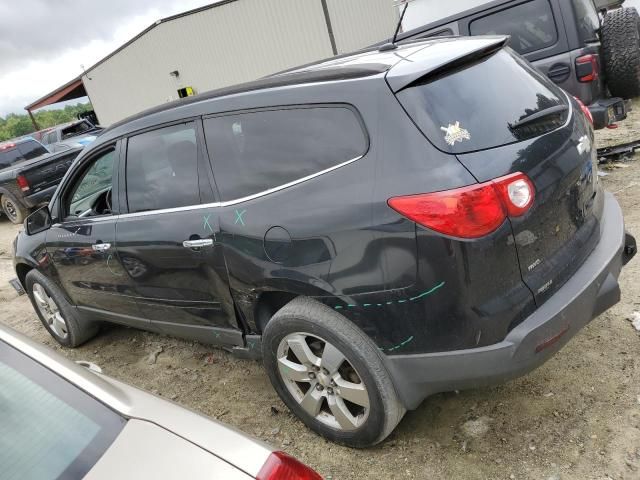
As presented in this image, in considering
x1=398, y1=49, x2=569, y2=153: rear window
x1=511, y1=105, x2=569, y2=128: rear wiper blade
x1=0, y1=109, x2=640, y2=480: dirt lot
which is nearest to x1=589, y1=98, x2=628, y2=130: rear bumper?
x1=0, y1=109, x2=640, y2=480: dirt lot

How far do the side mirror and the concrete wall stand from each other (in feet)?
57.7

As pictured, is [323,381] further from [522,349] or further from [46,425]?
[46,425]

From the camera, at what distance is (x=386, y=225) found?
204 cm

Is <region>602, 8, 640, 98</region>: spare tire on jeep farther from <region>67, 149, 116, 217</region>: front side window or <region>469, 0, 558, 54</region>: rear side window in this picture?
<region>67, 149, 116, 217</region>: front side window

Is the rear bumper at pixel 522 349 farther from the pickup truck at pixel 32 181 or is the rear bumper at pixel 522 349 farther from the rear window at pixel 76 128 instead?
the rear window at pixel 76 128

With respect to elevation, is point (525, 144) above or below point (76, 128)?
below

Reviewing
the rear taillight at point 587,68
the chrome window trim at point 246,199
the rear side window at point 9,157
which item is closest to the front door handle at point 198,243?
the chrome window trim at point 246,199

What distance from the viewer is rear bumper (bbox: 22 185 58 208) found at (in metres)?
9.82

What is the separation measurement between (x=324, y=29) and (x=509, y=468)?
20.4m

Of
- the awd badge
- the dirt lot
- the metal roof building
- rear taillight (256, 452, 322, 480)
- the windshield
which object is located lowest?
the dirt lot

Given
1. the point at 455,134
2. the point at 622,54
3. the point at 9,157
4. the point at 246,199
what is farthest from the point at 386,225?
the point at 9,157

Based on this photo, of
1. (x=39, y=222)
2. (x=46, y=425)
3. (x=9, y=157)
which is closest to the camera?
(x=46, y=425)

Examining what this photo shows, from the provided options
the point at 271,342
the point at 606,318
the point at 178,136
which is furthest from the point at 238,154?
the point at 606,318

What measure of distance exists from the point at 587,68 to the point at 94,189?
4.82 metres
